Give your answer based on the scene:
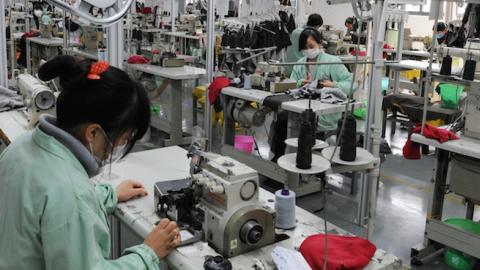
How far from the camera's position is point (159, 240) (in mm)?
1517

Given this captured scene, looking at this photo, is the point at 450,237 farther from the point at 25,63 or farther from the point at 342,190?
the point at 25,63

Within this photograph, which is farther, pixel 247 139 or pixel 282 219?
pixel 247 139

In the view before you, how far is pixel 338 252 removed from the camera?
151 cm

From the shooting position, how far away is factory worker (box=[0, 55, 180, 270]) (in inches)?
44.9

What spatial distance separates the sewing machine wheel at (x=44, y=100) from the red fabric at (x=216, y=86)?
177cm

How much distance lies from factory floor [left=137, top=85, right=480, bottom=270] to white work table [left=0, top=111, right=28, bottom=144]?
183cm

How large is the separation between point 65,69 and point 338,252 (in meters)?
0.95

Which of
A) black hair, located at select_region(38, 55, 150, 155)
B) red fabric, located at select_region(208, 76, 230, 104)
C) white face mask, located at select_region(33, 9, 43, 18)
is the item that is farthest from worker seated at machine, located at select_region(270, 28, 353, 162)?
white face mask, located at select_region(33, 9, 43, 18)

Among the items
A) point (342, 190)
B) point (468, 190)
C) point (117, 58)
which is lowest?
point (342, 190)

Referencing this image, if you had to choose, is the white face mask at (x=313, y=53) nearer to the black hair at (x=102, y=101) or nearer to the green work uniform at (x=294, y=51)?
the green work uniform at (x=294, y=51)

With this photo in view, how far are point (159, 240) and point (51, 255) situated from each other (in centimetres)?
43

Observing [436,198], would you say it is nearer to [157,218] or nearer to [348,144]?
[348,144]

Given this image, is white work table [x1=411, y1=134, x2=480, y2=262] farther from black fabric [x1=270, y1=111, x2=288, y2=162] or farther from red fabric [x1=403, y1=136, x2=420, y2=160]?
black fabric [x1=270, y1=111, x2=288, y2=162]

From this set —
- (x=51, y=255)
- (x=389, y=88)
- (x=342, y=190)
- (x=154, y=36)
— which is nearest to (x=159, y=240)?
(x=51, y=255)
